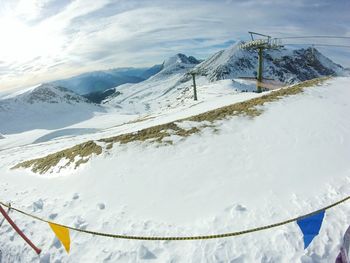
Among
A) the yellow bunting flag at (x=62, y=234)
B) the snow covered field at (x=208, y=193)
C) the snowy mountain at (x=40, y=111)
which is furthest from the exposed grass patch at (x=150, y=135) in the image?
the snowy mountain at (x=40, y=111)

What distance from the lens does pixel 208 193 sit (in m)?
9.82

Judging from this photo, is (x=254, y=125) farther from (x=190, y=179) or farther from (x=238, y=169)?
(x=190, y=179)

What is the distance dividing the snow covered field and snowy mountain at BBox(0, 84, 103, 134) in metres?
130

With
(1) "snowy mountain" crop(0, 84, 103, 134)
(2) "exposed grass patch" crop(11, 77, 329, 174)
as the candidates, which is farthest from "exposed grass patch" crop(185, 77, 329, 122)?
(1) "snowy mountain" crop(0, 84, 103, 134)

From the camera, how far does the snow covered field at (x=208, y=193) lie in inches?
292

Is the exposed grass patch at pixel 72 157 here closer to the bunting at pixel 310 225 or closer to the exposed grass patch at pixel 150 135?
the exposed grass patch at pixel 150 135

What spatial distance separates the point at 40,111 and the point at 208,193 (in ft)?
579

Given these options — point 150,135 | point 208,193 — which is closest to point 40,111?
point 150,135

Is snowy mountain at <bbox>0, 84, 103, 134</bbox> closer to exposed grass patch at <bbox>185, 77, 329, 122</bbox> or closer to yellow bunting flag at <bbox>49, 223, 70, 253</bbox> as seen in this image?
exposed grass patch at <bbox>185, 77, 329, 122</bbox>

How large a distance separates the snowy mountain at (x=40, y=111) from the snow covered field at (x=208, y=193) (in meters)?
130

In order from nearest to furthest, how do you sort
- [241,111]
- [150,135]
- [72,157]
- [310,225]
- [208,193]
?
[310,225], [208,193], [150,135], [72,157], [241,111]

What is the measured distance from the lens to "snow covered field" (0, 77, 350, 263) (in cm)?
741

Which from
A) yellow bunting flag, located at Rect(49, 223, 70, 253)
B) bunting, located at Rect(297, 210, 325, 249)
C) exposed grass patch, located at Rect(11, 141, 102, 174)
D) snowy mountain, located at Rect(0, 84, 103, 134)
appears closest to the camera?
bunting, located at Rect(297, 210, 325, 249)

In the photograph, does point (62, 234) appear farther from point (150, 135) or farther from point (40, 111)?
point (40, 111)
